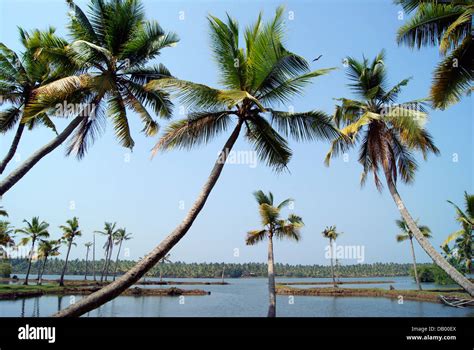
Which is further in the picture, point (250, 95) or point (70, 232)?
point (70, 232)

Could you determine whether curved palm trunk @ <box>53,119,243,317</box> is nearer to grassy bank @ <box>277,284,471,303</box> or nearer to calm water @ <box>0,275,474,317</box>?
calm water @ <box>0,275,474,317</box>

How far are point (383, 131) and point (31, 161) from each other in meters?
13.9

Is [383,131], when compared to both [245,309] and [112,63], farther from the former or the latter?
[245,309]

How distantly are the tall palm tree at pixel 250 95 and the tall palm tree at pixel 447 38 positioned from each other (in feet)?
12.9

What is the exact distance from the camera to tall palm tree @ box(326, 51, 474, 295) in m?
14.0

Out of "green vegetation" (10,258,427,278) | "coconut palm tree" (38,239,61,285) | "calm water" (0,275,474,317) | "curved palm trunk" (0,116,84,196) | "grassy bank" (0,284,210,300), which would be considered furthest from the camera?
"green vegetation" (10,258,427,278)

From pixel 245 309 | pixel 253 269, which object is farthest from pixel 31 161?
pixel 253 269

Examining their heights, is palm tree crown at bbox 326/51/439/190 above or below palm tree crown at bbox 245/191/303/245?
above

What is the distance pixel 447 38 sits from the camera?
1008 centimetres

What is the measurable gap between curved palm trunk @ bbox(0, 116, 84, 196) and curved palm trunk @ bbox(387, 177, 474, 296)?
12.9 m

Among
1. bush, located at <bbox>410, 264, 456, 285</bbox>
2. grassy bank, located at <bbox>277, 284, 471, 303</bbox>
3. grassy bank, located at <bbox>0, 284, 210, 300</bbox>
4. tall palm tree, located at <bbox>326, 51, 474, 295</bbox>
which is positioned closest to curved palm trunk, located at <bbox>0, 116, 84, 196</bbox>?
tall palm tree, located at <bbox>326, 51, 474, 295</bbox>
